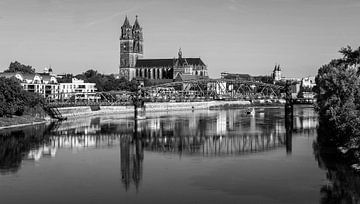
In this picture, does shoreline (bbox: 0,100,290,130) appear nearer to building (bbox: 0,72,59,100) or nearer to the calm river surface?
the calm river surface

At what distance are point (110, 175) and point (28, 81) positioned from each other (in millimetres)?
63980

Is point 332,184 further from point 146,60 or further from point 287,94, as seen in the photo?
point 146,60

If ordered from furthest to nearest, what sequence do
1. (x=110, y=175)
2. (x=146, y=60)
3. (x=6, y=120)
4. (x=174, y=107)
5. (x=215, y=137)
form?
(x=146, y=60)
(x=174, y=107)
(x=6, y=120)
(x=215, y=137)
(x=110, y=175)

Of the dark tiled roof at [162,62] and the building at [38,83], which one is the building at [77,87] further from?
the dark tiled roof at [162,62]

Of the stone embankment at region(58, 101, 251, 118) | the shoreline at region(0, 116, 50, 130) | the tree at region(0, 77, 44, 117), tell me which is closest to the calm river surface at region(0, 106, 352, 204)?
the shoreline at region(0, 116, 50, 130)

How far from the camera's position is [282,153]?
117 feet

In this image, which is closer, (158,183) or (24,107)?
(158,183)

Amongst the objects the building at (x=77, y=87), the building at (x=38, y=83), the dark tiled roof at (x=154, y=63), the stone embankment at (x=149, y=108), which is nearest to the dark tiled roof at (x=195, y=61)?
the dark tiled roof at (x=154, y=63)

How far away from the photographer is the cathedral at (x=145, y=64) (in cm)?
13962

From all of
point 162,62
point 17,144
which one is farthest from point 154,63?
point 17,144

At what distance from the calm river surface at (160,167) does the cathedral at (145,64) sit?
302 feet

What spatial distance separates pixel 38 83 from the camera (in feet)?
297

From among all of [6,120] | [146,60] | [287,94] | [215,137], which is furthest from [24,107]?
[146,60]

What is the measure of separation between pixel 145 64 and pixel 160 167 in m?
118
